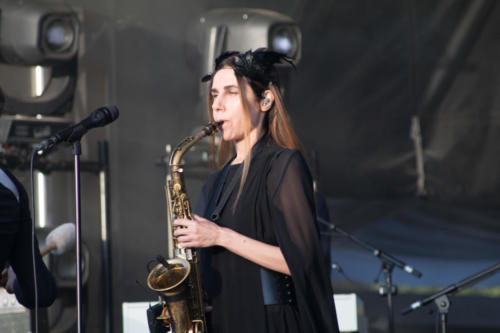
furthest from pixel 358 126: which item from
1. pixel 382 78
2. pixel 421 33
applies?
pixel 421 33

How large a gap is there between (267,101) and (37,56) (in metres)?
2.66

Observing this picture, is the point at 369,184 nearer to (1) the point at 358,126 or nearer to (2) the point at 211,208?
(1) the point at 358,126

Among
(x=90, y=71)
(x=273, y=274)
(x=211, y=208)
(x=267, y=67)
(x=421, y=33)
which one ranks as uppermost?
(x=421, y=33)

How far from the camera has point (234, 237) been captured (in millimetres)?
2238

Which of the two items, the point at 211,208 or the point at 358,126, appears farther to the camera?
the point at 358,126

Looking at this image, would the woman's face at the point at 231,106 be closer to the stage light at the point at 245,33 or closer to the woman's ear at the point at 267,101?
the woman's ear at the point at 267,101

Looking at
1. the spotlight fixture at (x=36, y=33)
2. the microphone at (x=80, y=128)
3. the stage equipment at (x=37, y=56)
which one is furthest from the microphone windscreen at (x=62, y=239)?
the microphone at (x=80, y=128)

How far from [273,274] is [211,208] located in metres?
Answer: 0.36

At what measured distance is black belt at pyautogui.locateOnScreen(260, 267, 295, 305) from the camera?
7.36ft

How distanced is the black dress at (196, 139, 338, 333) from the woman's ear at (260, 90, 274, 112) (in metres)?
0.15

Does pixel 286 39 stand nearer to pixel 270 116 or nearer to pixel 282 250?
pixel 270 116

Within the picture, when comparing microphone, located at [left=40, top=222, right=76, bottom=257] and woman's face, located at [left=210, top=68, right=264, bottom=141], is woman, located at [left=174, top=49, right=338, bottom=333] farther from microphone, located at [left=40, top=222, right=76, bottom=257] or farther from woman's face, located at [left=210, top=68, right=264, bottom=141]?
microphone, located at [left=40, top=222, right=76, bottom=257]

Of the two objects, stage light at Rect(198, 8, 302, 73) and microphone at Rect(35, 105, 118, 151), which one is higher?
stage light at Rect(198, 8, 302, 73)

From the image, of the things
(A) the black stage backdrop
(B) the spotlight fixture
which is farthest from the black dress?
(A) the black stage backdrop
